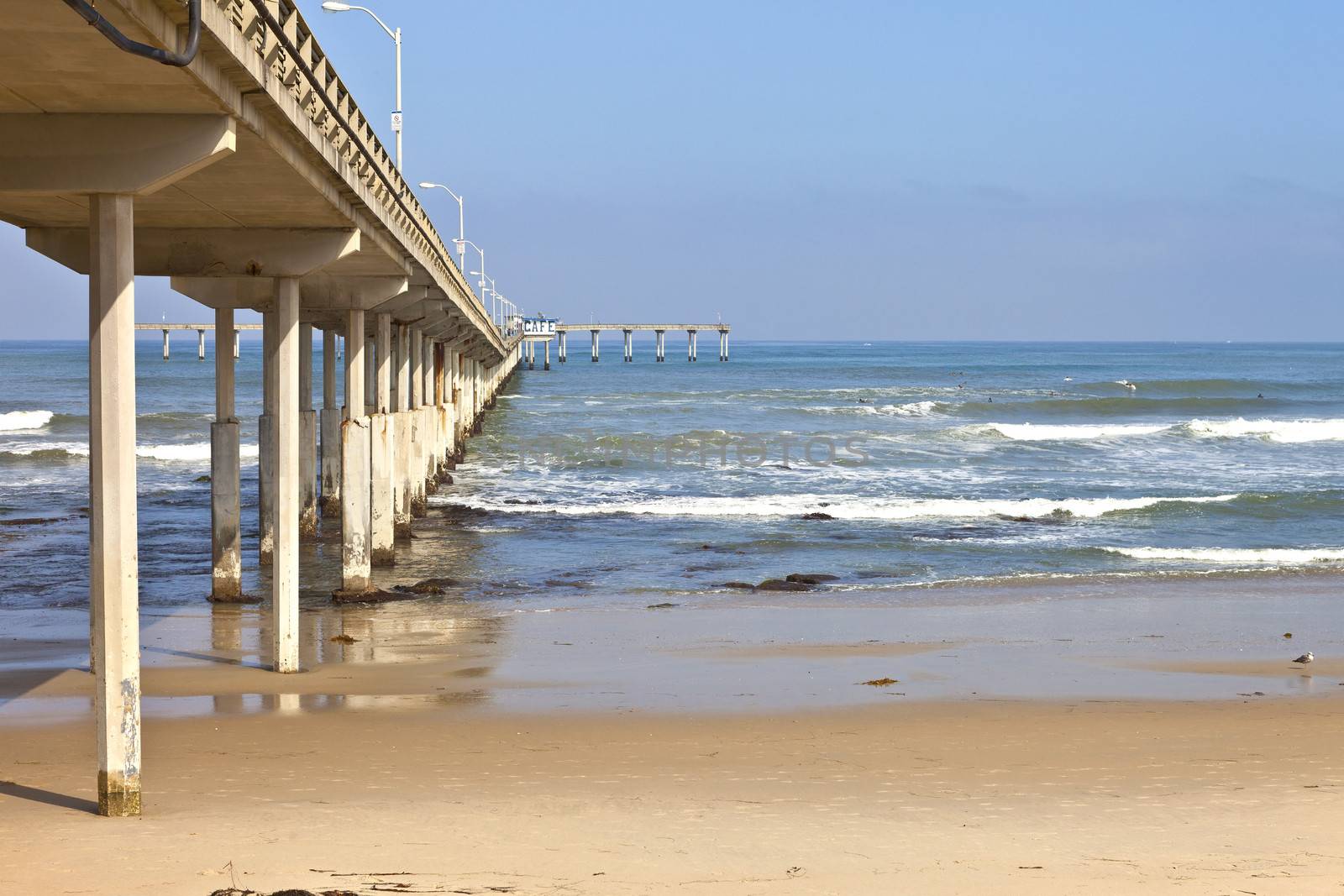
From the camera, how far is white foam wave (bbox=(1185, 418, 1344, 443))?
48531mm

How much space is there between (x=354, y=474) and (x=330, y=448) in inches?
374

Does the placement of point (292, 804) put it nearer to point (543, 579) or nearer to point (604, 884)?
point (604, 884)

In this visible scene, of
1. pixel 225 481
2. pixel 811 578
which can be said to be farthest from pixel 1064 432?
pixel 225 481

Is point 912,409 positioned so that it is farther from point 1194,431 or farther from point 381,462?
point 381,462

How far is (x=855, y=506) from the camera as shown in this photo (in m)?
26.7

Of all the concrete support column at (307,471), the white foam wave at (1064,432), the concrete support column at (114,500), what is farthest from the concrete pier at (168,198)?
the white foam wave at (1064,432)

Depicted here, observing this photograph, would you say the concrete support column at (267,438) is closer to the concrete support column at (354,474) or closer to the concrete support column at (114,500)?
the concrete support column at (354,474)

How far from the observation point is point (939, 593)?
16.8m

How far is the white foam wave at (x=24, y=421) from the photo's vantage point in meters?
52.3

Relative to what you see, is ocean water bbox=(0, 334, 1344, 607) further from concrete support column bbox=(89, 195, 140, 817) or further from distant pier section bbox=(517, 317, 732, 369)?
distant pier section bbox=(517, 317, 732, 369)

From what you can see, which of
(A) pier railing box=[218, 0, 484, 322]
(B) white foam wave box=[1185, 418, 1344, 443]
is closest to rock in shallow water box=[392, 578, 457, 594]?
(A) pier railing box=[218, 0, 484, 322]

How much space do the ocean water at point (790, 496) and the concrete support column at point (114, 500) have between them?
9.15 m

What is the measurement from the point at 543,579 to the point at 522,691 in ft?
24.9

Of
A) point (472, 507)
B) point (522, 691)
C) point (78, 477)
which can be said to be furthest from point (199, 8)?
point (78, 477)
